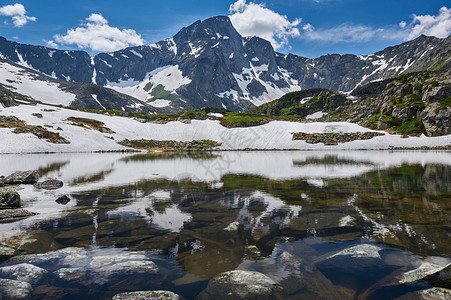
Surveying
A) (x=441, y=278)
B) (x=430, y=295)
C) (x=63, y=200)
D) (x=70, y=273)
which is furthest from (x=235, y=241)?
(x=63, y=200)

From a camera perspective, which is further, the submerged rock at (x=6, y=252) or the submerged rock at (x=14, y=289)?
the submerged rock at (x=6, y=252)

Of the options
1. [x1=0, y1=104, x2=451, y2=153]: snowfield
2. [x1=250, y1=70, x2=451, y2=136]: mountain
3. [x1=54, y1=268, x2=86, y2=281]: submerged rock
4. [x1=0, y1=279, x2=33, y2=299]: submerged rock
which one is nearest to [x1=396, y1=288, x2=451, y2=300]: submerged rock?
[x1=54, y1=268, x2=86, y2=281]: submerged rock

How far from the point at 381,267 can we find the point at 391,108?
136491mm

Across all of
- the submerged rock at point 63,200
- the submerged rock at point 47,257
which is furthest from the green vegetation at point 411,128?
the submerged rock at point 47,257

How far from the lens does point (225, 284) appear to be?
7484 mm

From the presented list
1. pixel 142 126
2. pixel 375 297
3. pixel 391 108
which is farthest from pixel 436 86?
pixel 375 297

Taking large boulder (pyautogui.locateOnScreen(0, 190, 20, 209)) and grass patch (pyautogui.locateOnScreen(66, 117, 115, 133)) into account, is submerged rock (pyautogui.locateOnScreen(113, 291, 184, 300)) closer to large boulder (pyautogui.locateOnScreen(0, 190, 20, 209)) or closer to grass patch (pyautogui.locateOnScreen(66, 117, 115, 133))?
large boulder (pyautogui.locateOnScreen(0, 190, 20, 209))

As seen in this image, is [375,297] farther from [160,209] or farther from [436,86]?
[436,86]

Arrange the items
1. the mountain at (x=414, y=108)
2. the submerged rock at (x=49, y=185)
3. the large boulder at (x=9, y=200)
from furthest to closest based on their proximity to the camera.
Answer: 1. the mountain at (x=414, y=108)
2. the submerged rock at (x=49, y=185)
3. the large boulder at (x=9, y=200)

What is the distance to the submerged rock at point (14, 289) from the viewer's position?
691cm

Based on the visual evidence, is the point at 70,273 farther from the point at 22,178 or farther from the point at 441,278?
the point at 22,178

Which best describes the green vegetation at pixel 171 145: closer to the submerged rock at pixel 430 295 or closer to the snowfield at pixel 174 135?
the snowfield at pixel 174 135

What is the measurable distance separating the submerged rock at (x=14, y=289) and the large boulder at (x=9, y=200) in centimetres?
1197

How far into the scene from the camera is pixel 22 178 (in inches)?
1067
